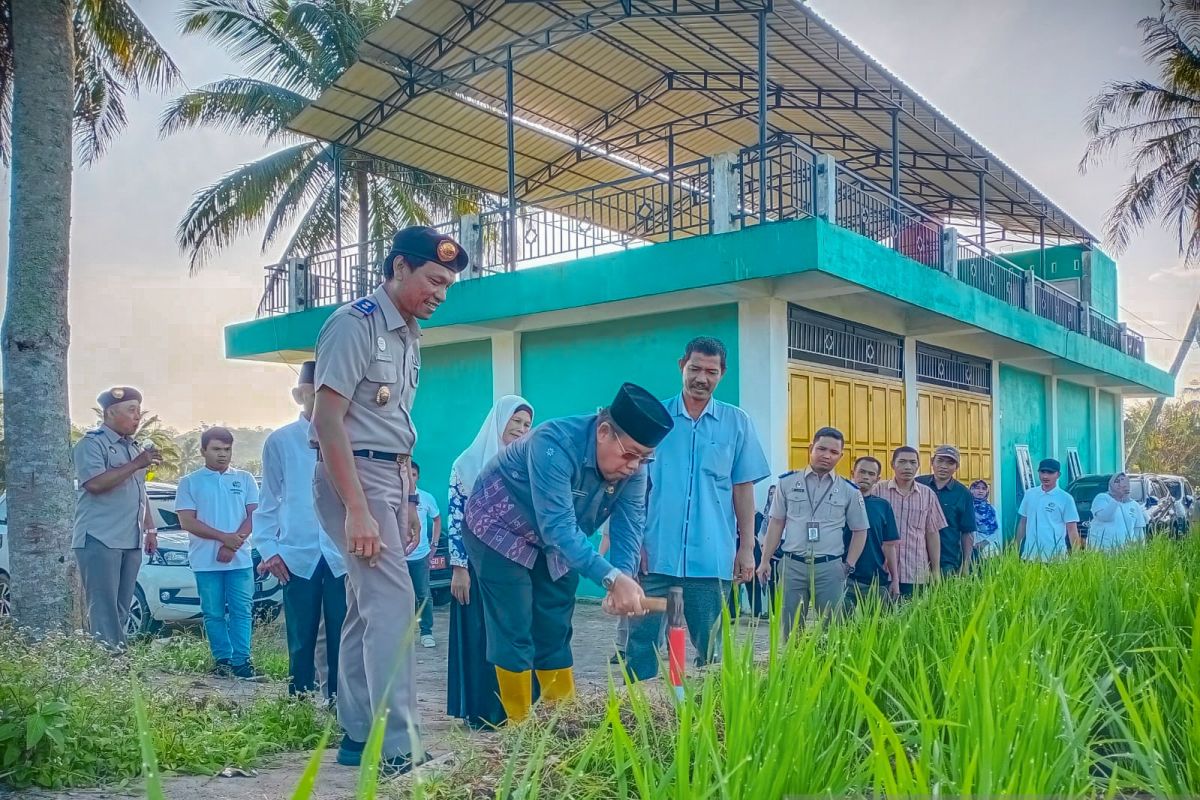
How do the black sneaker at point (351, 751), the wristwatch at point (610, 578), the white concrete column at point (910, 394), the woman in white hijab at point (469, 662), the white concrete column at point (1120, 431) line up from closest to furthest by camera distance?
the wristwatch at point (610, 578) < the black sneaker at point (351, 751) < the woman in white hijab at point (469, 662) < the white concrete column at point (910, 394) < the white concrete column at point (1120, 431)

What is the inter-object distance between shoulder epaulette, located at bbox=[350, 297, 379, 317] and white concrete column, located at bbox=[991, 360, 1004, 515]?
15.1 meters

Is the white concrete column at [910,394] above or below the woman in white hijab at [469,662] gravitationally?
above

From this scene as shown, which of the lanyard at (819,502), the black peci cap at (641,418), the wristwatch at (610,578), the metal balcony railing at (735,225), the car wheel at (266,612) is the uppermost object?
the metal balcony railing at (735,225)

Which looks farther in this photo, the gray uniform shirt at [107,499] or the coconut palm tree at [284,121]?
the coconut palm tree at [284,121]

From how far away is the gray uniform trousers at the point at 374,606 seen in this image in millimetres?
3314

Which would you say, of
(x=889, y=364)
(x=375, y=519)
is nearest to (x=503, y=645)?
(x=375, y=519)

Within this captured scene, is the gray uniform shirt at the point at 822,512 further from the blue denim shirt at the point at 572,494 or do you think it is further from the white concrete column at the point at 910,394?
the white concrete column at the point at 910,394

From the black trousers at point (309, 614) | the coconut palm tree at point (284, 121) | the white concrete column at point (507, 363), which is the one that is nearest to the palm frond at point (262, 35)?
the coconut palm tree at point (284, 121)

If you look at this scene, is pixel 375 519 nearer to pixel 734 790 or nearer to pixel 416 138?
pixel 734 790

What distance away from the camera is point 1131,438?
53562 mm

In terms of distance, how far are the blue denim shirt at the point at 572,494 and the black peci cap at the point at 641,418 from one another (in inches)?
10.5

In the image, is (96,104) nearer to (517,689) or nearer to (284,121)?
(284,121)

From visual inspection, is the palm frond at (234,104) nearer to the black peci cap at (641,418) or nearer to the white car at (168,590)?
the white car at (168,590)

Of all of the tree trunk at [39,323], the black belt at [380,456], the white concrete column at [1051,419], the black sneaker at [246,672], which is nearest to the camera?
the black belt at [380,456]
